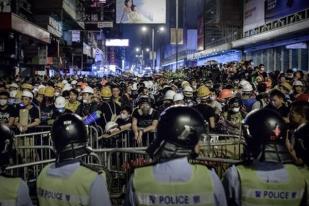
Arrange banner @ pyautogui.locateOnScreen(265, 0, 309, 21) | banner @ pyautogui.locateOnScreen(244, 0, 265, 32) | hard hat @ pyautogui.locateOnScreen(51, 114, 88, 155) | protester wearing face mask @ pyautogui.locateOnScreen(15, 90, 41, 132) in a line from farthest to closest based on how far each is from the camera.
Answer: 1. banner @ pyautogui.locateOnScreen(244, 0, 265, 32)
2. banner @ pyautogui.locateOnScreen(265, 0, 309, 21)
3. protester wearing face mask @ pyautogui.locateOnScreen(15, 90, 41, 132)
4. hard hat @ pyautogui.locateOnScreen(51, 114, 88, 155)

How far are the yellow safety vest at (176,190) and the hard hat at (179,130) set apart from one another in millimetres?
207

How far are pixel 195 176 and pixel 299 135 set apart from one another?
1.19 metres

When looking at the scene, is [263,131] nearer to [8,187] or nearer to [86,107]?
[8,187]

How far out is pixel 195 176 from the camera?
3248 mm

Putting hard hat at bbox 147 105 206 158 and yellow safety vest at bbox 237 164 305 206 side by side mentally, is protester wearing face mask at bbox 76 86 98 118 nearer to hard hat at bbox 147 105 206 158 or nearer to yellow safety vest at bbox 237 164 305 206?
hard hat at bbox 147 105 206 158

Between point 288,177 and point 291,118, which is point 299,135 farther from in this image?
point 291,118

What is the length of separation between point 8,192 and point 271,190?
2.03 metres

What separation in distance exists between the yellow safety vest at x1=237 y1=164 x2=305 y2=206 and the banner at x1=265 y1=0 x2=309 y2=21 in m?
20.5

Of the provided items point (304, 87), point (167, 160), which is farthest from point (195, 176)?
point (304, 87)

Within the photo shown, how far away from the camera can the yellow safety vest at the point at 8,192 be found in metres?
3.33

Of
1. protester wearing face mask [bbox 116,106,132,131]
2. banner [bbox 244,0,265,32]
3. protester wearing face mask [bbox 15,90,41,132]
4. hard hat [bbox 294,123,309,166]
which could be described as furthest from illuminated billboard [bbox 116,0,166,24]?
hard hat [bbox 294,123,309,166]

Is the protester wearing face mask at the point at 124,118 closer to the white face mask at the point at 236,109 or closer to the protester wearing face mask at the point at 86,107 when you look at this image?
the protester wearing face mask at the point at 86,107

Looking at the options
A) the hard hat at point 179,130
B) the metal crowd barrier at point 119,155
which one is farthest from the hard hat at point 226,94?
the hard hat at point 179,130

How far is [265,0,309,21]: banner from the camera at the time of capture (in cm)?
2313
